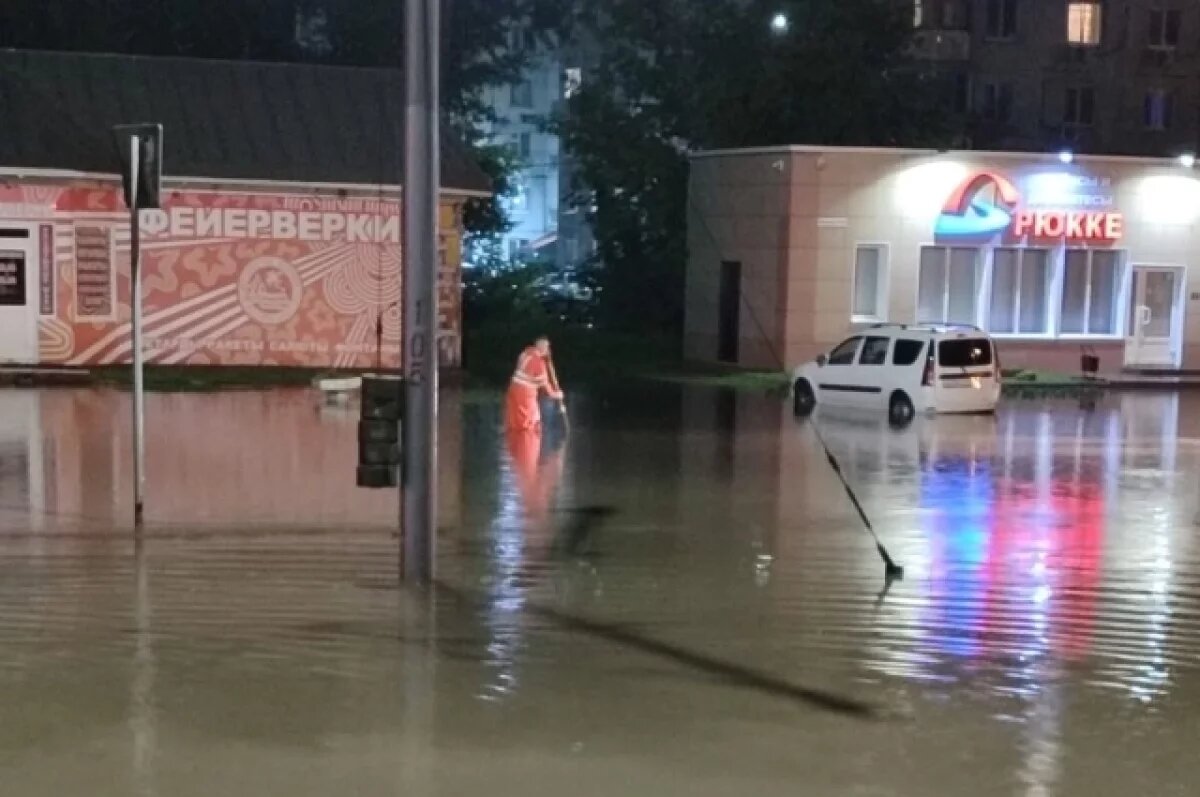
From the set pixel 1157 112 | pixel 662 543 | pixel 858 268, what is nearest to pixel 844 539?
pixel 662 543

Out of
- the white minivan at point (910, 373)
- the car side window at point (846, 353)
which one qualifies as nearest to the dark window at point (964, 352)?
the white minivan at point (910, 373)

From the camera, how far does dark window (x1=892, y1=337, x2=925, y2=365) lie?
87.4ft

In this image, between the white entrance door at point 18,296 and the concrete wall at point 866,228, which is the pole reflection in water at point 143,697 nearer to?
the white entrance door at point 18,296

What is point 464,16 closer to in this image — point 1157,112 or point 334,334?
point 334,334

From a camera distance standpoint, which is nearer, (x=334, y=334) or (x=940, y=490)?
(x=940, y=490)

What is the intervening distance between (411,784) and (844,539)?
7.57 metres

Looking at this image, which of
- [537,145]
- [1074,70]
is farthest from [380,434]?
[537,145]

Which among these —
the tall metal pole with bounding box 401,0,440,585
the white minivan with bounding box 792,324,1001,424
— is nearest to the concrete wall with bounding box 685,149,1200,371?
the white minivan with bounding box 792,324,1001,424

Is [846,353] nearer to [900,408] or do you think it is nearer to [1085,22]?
[900,408]

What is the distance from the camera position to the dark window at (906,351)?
87.4 ft

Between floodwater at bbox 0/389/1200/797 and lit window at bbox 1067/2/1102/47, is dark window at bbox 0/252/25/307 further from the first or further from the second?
lit window at bbox 1067/2/1102/47

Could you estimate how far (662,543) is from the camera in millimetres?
13508

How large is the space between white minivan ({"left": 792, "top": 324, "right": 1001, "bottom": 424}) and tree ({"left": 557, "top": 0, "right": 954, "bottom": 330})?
16816 mm

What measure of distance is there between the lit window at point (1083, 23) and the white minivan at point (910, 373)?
110 feet
